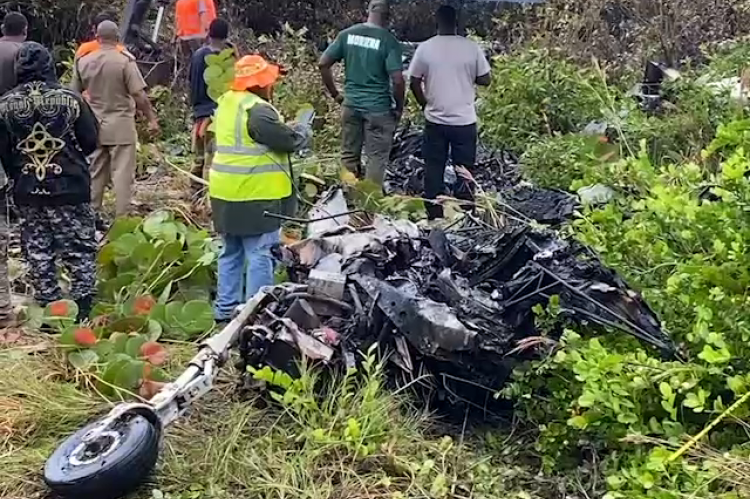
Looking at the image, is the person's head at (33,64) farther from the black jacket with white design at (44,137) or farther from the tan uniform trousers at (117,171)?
the tan uniform trousers at (117,171)

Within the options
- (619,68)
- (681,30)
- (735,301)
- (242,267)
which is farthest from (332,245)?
(681,30)

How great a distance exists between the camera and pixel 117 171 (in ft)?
25.1

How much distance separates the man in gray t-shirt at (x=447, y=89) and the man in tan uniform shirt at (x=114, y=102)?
2113mm

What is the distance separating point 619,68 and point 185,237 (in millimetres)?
7029

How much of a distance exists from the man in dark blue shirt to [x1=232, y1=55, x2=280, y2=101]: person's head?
2.29m

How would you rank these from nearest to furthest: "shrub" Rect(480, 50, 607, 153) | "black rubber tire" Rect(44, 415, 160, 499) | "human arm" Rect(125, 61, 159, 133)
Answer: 1. "black rubber tire" Rect(44, 415, 160, 499)
2. "human arm" Rect(125, 61, 159, 133)
3. "shrub" Rect(480, 50, 607, 153)

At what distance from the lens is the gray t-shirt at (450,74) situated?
7175 mm

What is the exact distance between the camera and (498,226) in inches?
233

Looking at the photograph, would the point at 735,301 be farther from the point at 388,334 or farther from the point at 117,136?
the point at 117,136

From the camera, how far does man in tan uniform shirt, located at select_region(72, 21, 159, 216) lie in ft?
24.1

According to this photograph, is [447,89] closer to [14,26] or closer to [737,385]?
[14,26]

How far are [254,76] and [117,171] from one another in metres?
2.76

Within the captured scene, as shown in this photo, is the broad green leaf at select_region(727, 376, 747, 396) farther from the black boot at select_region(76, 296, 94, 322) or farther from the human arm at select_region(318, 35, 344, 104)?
the human arm at select_region(318, 35, 344, 104)

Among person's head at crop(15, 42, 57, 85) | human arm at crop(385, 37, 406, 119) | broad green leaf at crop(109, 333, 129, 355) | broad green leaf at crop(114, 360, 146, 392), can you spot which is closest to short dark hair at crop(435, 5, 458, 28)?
human arm at crop(385, 37, 406, 119)
